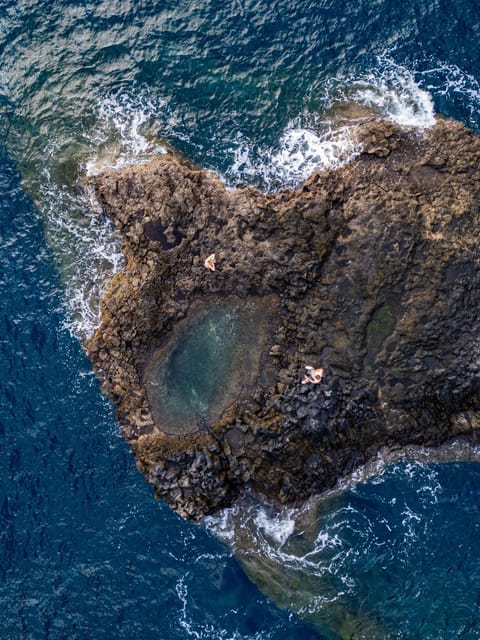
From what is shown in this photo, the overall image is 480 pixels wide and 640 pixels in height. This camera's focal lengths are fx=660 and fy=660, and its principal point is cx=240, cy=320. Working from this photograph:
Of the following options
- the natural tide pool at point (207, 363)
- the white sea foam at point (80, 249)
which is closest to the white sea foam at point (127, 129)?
the white sea foam at point (80, 249)

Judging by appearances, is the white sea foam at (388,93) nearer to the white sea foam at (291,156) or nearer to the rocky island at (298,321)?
the rocky island at (298,321)

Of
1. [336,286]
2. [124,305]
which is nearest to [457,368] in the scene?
[336,286]

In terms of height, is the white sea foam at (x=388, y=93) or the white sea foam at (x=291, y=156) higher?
the white sea foam at (x=388, y=93)

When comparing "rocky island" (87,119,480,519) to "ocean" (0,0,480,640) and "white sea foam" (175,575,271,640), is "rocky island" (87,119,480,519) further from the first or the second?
"white sea foam" (175,575,271,640)

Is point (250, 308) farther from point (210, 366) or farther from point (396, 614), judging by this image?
point (396, 614)

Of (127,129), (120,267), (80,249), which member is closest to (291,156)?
(127,129)

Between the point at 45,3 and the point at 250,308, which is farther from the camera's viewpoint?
the point at 45,3

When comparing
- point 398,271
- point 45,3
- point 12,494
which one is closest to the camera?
point 398,271
